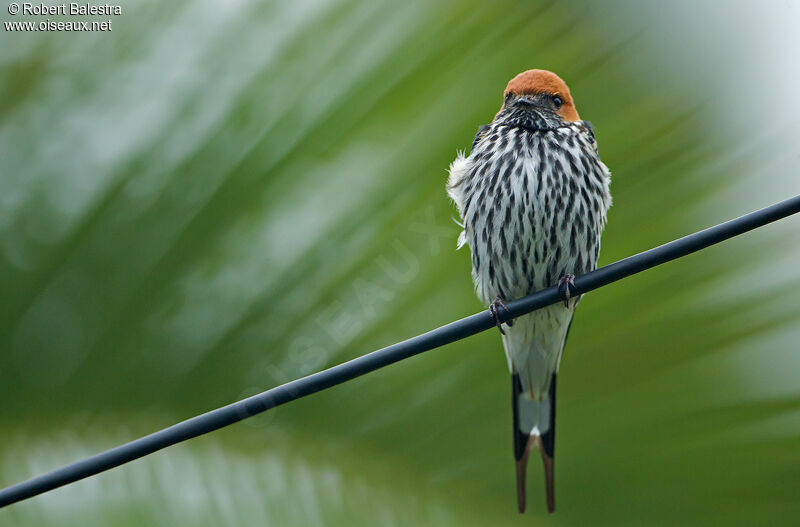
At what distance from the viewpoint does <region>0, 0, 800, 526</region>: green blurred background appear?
159 centimetres

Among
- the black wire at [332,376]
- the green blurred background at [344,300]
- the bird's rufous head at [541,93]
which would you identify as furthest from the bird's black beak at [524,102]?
the black wire at [332,376]

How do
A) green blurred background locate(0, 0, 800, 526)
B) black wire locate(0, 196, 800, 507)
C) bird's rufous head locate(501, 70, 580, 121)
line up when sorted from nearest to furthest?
black wire locate(0, 196, 800, 507) < green blurred background locate(0, 0, 800, 526) < bird's rufous head locate(501, 70, 580, 121)

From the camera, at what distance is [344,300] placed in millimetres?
1691

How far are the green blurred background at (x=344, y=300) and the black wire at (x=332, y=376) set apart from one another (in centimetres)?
21

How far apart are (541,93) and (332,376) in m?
1.70

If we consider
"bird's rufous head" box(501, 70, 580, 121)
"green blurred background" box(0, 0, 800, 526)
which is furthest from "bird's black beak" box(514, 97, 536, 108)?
"green blurred background" box(0, 0, 800, 526)

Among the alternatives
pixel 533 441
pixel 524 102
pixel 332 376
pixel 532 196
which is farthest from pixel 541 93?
pixel 332 376

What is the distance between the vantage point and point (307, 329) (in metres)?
1.70

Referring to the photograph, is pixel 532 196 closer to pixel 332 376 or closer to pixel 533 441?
pixel 533 441

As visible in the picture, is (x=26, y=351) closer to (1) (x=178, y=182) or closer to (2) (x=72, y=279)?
(2) (x=72, y=279)

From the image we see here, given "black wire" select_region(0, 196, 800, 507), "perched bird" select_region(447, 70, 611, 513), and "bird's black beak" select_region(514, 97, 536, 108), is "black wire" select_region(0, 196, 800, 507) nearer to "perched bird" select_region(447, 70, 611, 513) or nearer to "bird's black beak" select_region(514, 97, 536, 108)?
"perched bird" select_region(447, 70, 611, 513)

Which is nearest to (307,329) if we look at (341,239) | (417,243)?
(341,239)

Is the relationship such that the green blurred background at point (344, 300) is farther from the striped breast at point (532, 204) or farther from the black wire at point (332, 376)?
the striped breast at point (532, 204)

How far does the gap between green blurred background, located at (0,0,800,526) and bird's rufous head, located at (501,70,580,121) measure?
0.76 m
